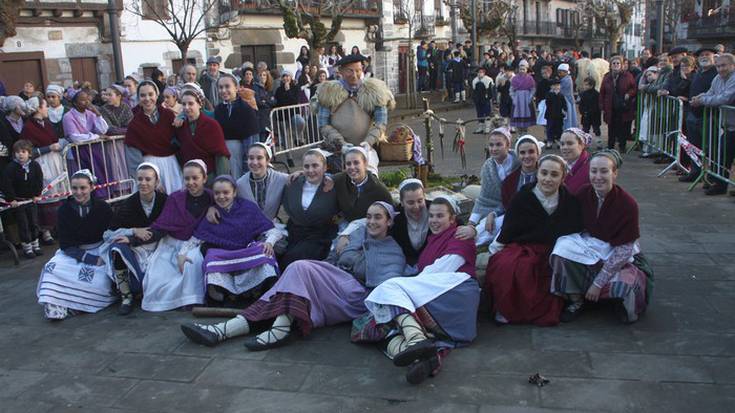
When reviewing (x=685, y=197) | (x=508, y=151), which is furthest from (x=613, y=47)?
(x=508, y=151)

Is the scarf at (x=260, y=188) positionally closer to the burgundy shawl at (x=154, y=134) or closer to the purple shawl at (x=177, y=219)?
the purple shawl at (x=177, y=219)

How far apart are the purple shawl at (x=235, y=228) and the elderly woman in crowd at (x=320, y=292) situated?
898mm

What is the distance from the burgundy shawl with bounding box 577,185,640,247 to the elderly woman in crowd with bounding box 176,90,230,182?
371 centimetres

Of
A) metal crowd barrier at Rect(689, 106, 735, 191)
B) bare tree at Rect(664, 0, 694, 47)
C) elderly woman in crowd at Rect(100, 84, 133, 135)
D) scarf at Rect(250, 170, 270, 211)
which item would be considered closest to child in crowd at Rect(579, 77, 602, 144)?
metal crowd barrier at Rect(689, 106, 735, 191)

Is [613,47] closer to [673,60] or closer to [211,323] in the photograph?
[673,60]

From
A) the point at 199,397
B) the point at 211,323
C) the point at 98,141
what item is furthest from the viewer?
the point at 98,141

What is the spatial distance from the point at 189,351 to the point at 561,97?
32.6ft

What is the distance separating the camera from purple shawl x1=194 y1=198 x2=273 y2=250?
19.6 feet

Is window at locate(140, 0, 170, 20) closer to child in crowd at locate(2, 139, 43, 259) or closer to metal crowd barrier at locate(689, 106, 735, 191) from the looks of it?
child in crowd at locate(2, 139, 43, 259)

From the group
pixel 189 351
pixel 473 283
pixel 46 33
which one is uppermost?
pixel 46 33

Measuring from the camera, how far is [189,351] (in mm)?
4895

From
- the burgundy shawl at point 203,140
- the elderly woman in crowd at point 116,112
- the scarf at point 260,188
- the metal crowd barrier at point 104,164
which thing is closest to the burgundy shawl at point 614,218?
the scarf at point 260,188

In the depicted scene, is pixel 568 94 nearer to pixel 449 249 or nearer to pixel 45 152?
pixel 449 249

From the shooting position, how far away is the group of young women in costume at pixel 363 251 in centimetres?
481
